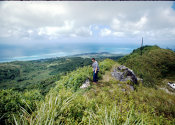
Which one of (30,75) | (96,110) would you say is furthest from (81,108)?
(30,75)

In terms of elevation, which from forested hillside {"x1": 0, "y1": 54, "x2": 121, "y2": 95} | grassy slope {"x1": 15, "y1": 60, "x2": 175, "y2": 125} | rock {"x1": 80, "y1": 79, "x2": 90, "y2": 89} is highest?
grassy slope {"x1": 15, "y1": 60, "x2": 175, "y2": 125}

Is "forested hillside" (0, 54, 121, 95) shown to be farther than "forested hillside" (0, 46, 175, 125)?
Yes

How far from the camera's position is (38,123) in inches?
68.6

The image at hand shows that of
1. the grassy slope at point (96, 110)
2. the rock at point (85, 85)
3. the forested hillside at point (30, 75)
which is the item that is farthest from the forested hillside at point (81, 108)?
the forested hillside at point (30, 75)

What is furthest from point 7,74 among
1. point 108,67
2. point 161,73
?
point 161,73

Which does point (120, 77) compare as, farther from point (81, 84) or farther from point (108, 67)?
point (81, 84)

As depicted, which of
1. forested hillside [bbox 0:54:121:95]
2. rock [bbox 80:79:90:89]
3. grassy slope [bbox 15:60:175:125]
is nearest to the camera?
grassy slope [bbox 15:60:175:125]

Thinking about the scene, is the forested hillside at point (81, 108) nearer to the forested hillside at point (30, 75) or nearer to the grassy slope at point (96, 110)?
the grassy slope at point (96, 110)

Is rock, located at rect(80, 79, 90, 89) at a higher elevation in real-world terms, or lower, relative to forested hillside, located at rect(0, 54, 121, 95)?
higher

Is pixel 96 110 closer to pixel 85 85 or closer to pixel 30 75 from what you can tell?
pixel 85 85

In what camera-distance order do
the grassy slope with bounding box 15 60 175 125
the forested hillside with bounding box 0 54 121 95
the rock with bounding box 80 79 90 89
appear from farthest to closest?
the forested hillside with bounding box 0 54 121 95 → the rock with bounding box 80 79 90 89 → the grassy slope with bounding box 15 60 175 125

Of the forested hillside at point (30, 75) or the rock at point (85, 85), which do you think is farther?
the forested hillside at point (30, 75)

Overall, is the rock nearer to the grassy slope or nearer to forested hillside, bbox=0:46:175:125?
forested hillside, bbox=0:46:175:125

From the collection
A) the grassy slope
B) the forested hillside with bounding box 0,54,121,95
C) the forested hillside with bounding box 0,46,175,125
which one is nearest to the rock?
the forested hillside with bounding box 0,46,175,125
